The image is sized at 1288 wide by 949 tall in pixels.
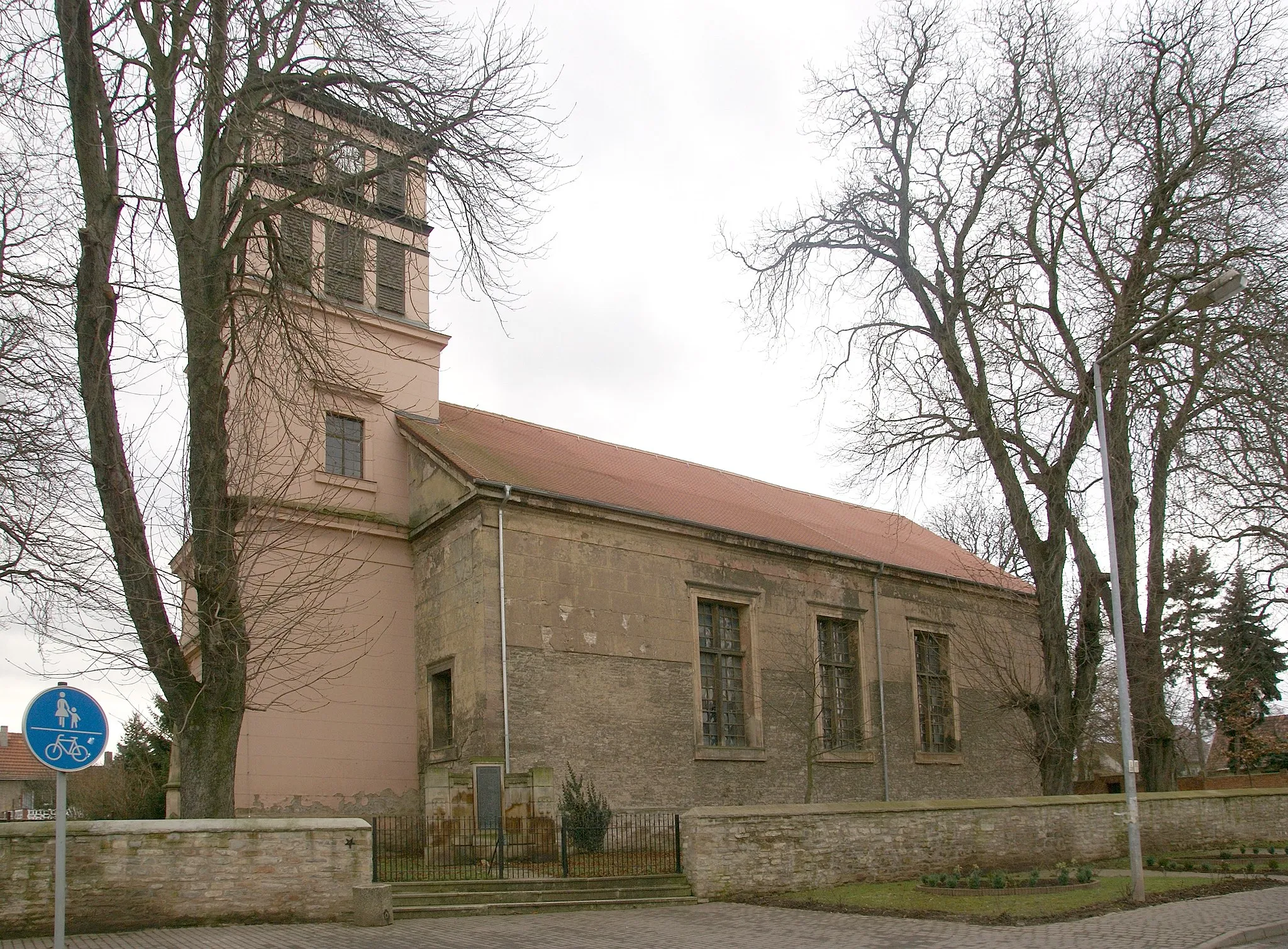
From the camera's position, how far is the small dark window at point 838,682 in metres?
25.6

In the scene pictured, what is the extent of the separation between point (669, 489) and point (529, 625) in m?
7.11

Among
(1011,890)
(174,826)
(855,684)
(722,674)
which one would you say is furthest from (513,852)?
(855,684)

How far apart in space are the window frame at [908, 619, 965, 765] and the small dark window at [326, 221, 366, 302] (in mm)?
18752

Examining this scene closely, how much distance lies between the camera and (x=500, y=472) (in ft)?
69.9

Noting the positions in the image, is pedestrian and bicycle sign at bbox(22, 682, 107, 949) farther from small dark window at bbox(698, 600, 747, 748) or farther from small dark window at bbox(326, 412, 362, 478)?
small dark window at bbox(698, 600, 747, 748)

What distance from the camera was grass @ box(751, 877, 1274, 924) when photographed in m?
13.1

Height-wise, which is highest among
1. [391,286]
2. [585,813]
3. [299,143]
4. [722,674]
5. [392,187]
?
[392,187]

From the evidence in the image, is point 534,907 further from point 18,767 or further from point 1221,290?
point 18,767

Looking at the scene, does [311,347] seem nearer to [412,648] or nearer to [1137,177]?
[412,648]

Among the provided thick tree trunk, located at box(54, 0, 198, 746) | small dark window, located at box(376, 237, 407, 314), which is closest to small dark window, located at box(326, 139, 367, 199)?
thick tree trunk, located at box(54, 0, 198, 746)

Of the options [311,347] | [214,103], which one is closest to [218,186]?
[214,103]

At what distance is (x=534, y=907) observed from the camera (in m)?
14.4

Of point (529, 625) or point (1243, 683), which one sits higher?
point (529, 625)

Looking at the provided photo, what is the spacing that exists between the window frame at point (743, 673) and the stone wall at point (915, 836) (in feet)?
18.6
